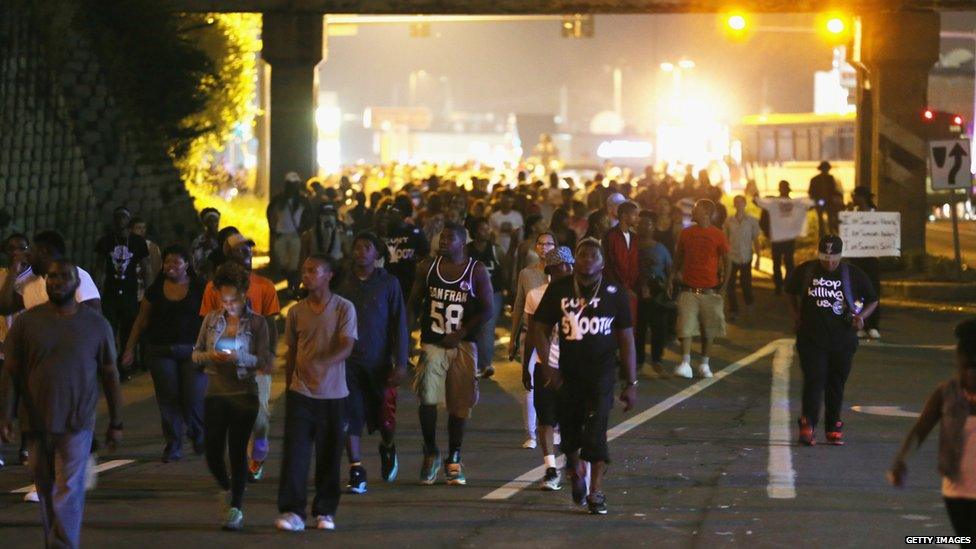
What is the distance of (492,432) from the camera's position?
1279 cm

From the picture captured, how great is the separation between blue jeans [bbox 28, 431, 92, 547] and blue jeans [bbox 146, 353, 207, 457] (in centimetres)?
353

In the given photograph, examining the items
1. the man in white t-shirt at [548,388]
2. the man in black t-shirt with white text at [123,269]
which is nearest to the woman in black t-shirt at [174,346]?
the man in white t-shirt at [548,388]

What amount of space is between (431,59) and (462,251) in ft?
571

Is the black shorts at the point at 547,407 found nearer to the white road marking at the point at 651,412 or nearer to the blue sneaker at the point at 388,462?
the white road marking at the point at 651,412

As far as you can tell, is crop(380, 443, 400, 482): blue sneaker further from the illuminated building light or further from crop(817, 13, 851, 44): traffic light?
the illuminated building light

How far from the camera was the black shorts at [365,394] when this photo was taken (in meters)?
10.0

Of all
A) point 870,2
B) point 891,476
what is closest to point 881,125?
point 870,2

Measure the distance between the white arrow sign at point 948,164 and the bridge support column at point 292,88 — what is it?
9.75 m

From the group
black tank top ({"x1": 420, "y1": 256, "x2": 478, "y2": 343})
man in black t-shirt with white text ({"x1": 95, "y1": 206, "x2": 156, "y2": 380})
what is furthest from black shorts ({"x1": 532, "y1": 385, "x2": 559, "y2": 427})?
man in black t-shirt with white text ({"x1": 95, "y1": 206, "x2": 156, "y2": 380})

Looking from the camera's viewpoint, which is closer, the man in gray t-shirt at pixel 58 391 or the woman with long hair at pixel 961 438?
the woman with long hair at pixel 961 438

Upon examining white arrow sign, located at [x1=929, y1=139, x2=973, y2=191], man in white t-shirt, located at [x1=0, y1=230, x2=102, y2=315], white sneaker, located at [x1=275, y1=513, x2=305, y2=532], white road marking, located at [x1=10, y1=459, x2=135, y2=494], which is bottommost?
white road marking, located at [x1=10, y1=459, x2=135, y2=494]

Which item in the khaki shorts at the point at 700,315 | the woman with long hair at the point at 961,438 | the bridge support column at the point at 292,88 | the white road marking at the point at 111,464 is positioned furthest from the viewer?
the bridge support column at the point at 292,88

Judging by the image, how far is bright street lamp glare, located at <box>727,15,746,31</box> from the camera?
26.2 meters

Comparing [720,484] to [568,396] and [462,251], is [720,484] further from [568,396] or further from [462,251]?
[462,251]
